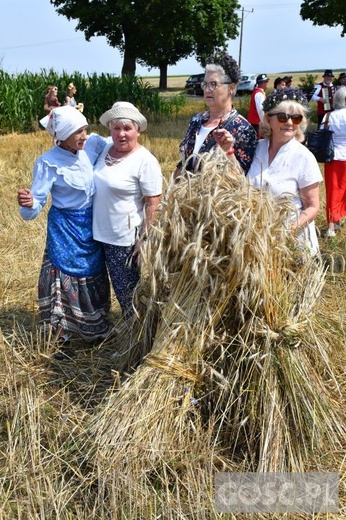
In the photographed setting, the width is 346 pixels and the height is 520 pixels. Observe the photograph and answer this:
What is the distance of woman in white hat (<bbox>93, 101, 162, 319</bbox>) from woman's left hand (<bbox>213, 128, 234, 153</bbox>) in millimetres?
414

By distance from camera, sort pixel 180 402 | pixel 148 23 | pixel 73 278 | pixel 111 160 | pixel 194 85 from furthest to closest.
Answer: pixel 194 85 → pixel 148 23 → pixel 73 278 → pixel 111 160 → pixel 180 402

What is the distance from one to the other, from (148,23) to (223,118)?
3293 cm

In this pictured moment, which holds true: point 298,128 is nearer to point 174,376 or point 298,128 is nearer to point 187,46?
point 174,376

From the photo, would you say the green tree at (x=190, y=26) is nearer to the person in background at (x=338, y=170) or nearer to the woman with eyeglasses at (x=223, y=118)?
the person in background at (x=338, y=170)

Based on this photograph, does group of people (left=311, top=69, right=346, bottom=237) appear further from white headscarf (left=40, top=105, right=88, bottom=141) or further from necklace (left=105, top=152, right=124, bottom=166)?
white headscarf (left=40, top=105, right=88, bottom=141)

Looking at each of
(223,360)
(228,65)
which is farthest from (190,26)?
(223,360)

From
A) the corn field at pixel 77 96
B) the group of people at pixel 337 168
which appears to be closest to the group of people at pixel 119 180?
the group of people at pixel 337 168

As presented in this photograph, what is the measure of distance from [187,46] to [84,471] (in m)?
40.8

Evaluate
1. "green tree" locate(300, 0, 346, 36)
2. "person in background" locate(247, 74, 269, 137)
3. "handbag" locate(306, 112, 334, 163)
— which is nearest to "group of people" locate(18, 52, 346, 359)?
"handbag" locate(306, 112, 334, 163)

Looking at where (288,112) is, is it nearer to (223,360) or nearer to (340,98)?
(223,360)

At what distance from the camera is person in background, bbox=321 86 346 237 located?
20.2 ft

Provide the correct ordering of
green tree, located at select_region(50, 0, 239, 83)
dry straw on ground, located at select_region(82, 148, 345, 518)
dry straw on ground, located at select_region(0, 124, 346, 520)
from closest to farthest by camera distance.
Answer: dry straw on ground, located at select_region(0, 124, 346, 520)
dry straw on ground, located at select_region(82, 148, 345, 518)
green tree, located at select_region(50, 0, 239, 83)

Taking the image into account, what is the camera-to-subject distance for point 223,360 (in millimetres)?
2514

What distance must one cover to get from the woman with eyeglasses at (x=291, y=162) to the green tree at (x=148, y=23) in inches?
1245
